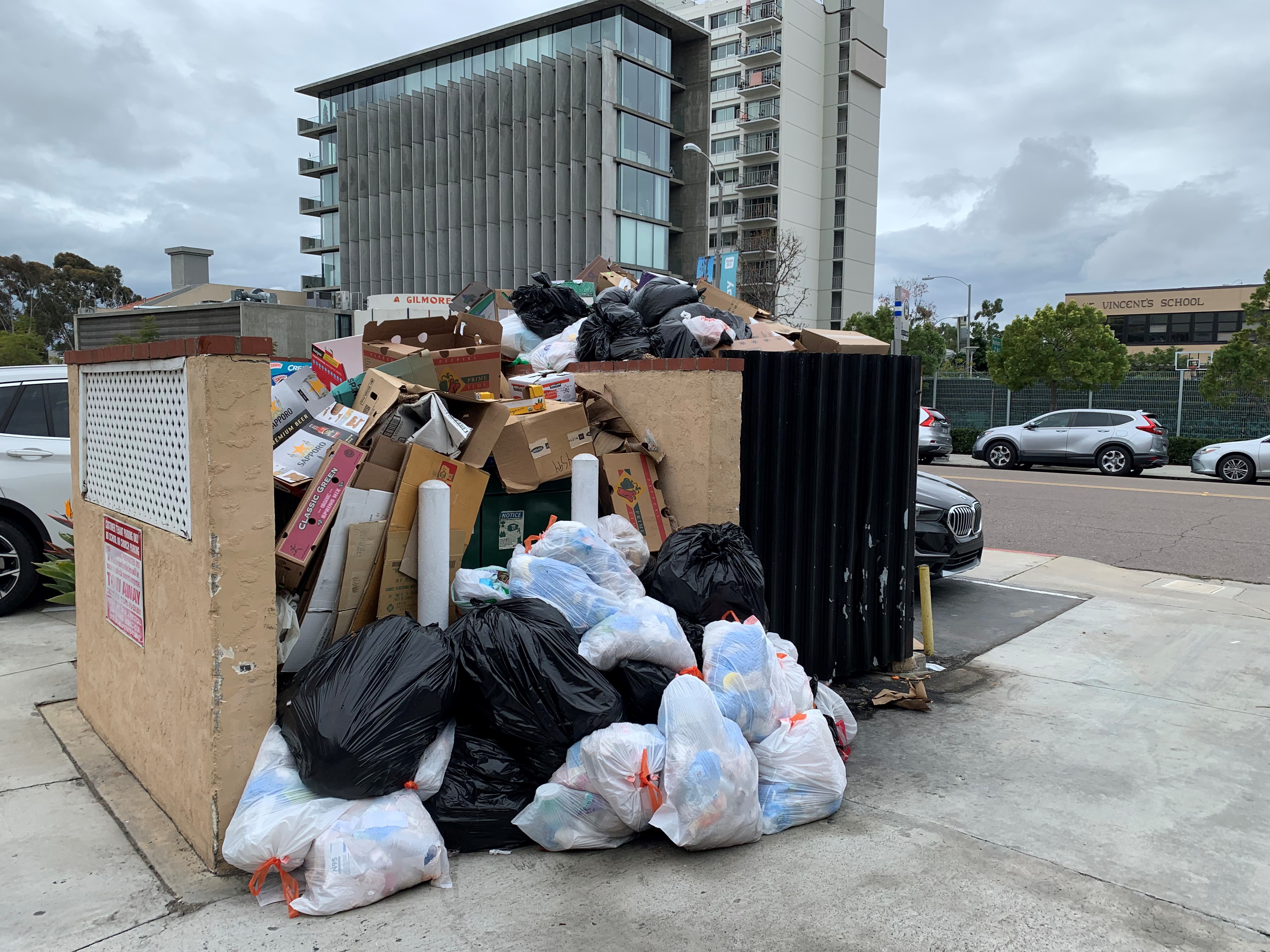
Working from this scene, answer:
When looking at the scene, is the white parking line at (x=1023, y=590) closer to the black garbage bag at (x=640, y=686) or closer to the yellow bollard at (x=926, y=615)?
the yellow bollard at (x=926, y=615)

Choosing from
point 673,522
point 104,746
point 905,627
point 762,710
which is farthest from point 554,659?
point 905,627

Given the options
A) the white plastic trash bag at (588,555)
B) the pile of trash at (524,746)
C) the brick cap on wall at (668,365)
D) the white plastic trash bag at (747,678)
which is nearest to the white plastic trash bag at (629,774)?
the pile of trash at (524,746)

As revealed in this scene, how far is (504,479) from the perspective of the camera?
427 centimetres

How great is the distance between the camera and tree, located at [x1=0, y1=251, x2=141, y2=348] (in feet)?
190

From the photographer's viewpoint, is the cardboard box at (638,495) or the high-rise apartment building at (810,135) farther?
the high-rise apartment building at (810,135)

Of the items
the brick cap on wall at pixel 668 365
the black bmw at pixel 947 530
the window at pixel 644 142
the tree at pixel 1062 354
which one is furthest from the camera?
the window at pixel 644 142

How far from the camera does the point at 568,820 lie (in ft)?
10.2

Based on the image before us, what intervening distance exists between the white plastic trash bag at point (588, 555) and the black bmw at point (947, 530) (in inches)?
145

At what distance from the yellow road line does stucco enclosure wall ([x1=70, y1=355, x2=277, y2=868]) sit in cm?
1417

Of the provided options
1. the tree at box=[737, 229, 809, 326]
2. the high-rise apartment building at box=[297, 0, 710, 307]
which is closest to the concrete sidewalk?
the tree at box=[737, 229, 809, 326]

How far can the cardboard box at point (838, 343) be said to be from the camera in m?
5.86

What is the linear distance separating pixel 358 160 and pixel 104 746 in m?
57.8

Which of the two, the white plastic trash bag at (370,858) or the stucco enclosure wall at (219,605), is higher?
the stucco enclosure wall at (219,605)

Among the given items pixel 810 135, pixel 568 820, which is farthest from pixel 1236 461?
pixel 810 135
